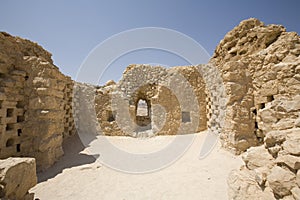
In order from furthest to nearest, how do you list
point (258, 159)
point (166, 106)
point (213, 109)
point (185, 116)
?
point (166, 106)
point (185, 116)
point (213, 109)
point (258, 159)

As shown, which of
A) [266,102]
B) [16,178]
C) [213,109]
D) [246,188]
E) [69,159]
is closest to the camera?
[246,188]

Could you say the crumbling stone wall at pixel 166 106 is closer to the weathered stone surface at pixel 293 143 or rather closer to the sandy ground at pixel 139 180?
the sandy ground at pixel 139 180

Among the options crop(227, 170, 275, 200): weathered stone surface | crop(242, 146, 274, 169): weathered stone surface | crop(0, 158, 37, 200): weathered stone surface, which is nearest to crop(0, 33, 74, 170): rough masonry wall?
crop(0, 158, 37, 200): weathered stone surface

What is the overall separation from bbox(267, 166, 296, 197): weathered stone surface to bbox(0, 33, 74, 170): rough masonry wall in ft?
17.2

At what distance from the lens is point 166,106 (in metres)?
9.19

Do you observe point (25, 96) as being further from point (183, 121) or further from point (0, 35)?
point (183, 121)

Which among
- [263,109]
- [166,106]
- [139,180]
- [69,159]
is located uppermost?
[166,106]

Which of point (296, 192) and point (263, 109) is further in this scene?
point (263, 109)

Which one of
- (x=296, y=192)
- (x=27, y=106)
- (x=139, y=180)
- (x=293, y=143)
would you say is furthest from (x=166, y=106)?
(x=296, y=192)

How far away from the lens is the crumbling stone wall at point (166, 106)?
8.74m

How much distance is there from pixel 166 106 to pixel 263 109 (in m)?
5.72

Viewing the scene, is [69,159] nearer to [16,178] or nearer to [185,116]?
[16,178]

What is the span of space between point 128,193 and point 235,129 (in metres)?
3.59

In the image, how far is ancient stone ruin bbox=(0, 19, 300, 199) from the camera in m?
2.05
